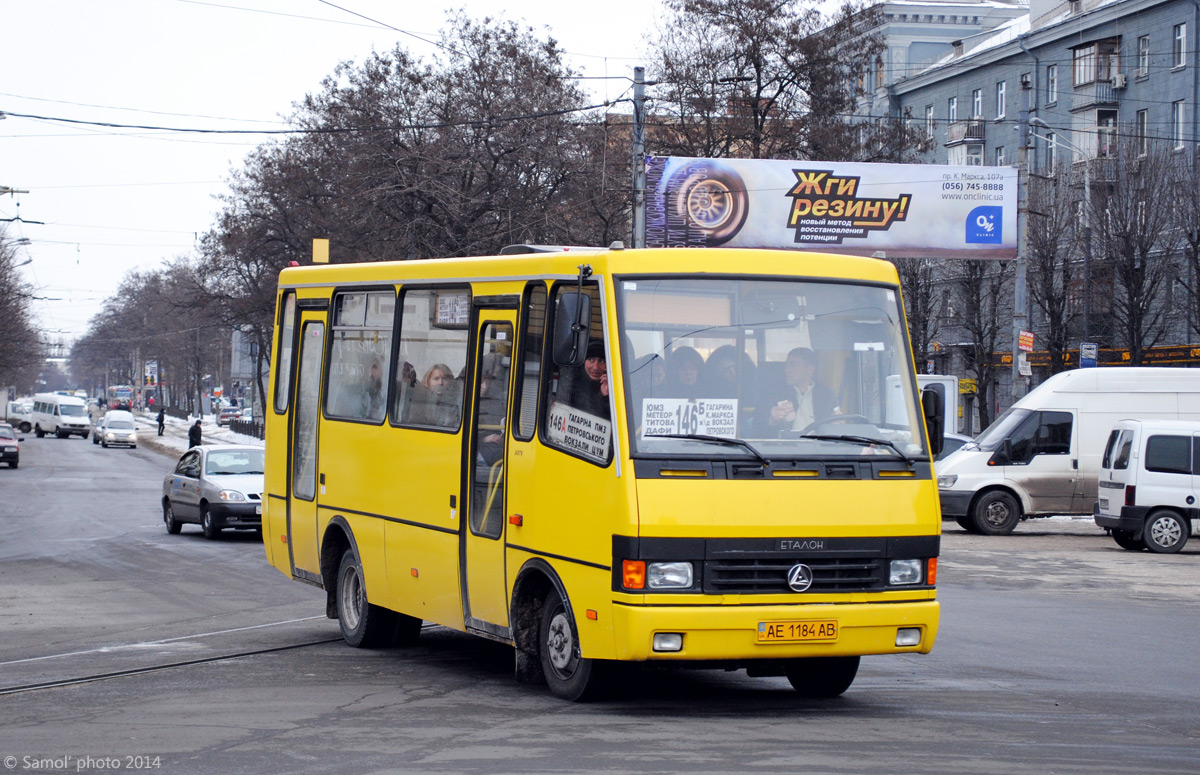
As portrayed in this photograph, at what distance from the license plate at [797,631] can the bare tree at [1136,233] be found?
3537 cm

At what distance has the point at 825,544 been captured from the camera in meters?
7.82

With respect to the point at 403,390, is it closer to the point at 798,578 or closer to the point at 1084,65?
the point at 798,578

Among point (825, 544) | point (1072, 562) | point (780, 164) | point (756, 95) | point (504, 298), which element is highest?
point (756, 95)

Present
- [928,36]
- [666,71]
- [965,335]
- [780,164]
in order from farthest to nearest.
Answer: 1. [928,36]
2. [965,335]
3. [666,71]
4. [780,164]

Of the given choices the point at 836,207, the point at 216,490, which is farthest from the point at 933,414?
the point at 836,207

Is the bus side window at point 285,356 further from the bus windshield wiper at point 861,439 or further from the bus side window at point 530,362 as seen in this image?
the bus windshield wiper at point 861,439

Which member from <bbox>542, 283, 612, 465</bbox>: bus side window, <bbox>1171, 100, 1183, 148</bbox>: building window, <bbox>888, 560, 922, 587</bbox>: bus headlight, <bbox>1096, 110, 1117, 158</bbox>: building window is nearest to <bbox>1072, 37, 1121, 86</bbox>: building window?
<bbox>1096, 110, 1117, 158</bbox>: building window

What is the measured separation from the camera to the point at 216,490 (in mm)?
23641

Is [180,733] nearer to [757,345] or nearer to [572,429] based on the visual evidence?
[572,429]

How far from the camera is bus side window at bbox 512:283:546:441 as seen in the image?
864cm

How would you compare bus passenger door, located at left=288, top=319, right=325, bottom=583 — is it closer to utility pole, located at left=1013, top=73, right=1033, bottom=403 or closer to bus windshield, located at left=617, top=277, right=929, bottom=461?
bus windshield, located at left=617, top=277, right=929, bottom=461

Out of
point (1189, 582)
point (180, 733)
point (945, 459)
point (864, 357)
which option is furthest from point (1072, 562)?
point (180, 733)

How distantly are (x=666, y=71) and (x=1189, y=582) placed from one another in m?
29.4

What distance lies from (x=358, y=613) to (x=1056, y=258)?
36.2m
